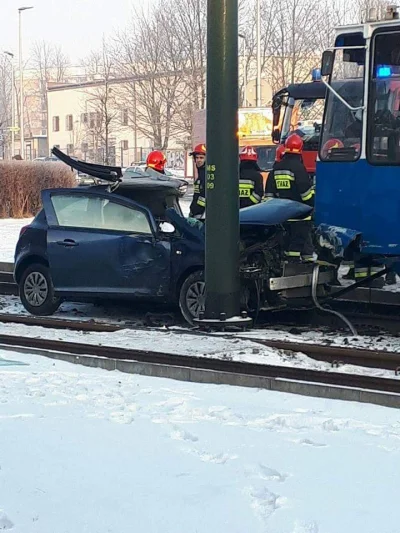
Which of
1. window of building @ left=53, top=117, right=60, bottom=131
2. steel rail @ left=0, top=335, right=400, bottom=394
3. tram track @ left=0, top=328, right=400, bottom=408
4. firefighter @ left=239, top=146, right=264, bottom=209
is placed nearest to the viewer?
tram track @ left=0, top=328, right=400, bottom=408

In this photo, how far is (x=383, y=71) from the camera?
9.71m

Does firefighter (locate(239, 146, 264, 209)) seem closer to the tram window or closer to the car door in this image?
Answer: the car door

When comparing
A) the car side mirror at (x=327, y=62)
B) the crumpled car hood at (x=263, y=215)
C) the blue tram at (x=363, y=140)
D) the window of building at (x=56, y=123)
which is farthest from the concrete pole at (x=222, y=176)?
the window of building at (x=56, y=123)

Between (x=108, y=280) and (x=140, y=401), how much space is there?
4524 millimetres

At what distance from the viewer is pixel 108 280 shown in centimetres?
1088

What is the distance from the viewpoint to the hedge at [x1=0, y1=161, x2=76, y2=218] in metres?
26.8

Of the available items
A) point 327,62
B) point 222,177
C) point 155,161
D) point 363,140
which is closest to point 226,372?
point 222,177

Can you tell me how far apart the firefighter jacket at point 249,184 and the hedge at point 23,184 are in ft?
52.7

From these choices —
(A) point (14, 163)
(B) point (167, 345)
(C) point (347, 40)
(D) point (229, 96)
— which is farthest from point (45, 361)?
(A) point (14, 163)

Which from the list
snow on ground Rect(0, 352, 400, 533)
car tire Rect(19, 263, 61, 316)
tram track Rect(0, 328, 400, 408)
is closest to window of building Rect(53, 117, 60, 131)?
car tire Rect(19, 263, 61, 316)

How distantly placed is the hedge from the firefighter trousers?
57.9ft

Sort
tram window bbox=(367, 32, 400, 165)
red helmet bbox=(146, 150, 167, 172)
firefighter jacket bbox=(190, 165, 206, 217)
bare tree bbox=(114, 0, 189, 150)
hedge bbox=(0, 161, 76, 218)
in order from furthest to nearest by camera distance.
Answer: bare tree bbox=(114, 0, 189, 150) → hedge bbox=(0, 161, 76, 218) → red helmet bbox=(146, 150, 167, 172) → firefighter jacket bbox=(190, 165, 206, 217) → tram window bbox=(367, 32, 400, 165)

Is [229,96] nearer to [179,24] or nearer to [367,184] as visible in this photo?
[367,184]

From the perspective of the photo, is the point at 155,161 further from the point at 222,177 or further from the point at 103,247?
the point at 222,177
